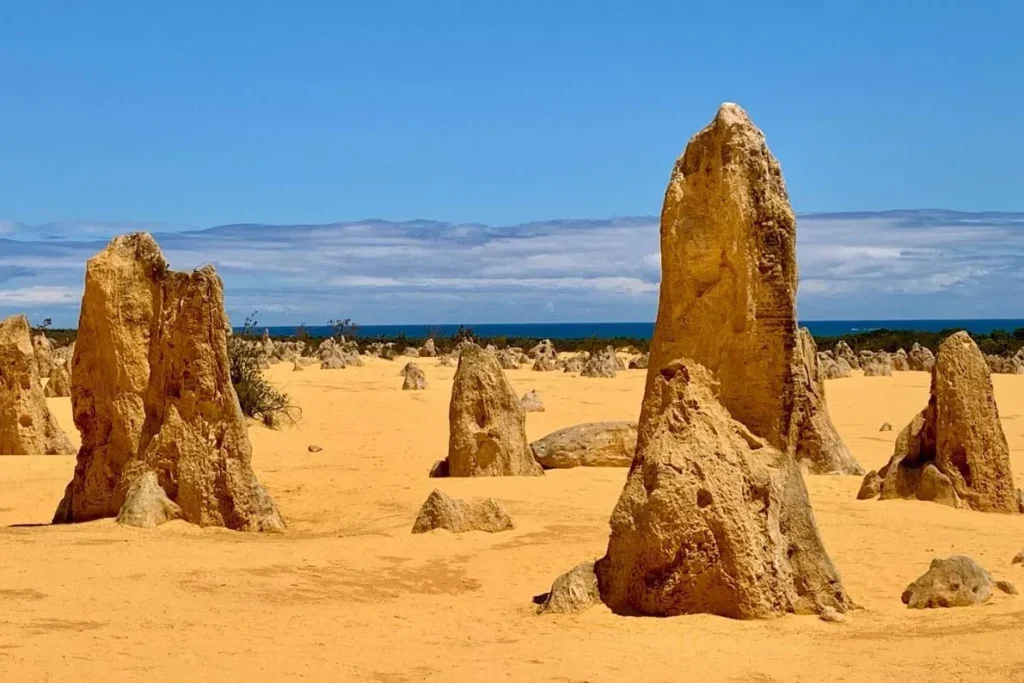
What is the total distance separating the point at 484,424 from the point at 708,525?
7.40 meters

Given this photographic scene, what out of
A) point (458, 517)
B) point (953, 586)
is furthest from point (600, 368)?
point (953, 586)

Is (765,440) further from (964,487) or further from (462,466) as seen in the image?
(462,466)

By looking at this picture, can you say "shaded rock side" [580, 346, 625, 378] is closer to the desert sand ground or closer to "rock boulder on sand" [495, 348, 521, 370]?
"rock boulder on sand" [495, 348, 521, 370]

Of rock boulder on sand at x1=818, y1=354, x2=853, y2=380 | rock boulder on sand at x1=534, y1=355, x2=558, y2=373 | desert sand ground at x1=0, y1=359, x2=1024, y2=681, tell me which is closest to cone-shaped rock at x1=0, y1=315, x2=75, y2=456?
Result: desert sand ground at x1=0, y1=359, x2=1024, y2=681

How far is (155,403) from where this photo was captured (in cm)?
1160

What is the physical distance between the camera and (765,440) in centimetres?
833

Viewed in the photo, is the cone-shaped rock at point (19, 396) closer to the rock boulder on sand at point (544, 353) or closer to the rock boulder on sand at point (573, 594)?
the rock boulder on sand at point (573, 594)

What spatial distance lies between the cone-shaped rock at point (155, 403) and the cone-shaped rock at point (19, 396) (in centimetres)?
468

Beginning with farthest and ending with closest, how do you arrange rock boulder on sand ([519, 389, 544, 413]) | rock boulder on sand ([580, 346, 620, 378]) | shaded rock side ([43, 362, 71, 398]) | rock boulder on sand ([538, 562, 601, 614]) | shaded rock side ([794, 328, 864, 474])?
rock boulder on sand ([580, 346, 620, 378]) < shaded rock side ([43, 362, 71, 398]) < rock boulder on sand ([519, 389, 544, 413]) < shaded rock side ([794, 328, 864, 474]) < rock boulder on sand ([538, 562, 601, 614])

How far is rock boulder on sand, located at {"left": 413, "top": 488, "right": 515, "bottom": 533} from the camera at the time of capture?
11.2m

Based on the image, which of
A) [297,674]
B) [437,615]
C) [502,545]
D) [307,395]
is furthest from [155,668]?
[307,395]

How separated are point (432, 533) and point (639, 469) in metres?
3.25

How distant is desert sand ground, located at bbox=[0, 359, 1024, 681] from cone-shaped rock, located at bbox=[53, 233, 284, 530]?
14.7 inches

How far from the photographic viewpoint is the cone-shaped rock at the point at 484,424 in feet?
49.2
